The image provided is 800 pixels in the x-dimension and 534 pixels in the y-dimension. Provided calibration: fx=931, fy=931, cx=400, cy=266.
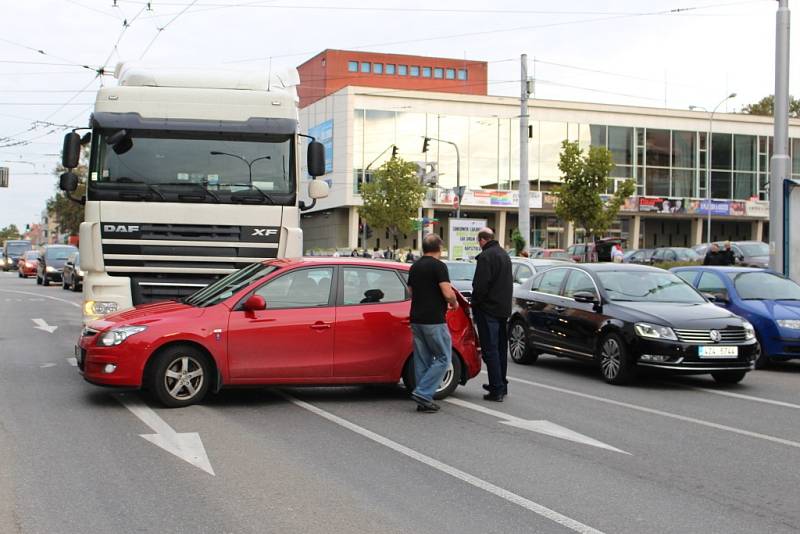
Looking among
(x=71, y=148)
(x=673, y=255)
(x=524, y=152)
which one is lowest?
(x=673, y=255)

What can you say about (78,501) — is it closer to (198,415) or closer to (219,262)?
(198,415)

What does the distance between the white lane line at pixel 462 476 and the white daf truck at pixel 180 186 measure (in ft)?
9.20

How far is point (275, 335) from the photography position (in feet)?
30.9

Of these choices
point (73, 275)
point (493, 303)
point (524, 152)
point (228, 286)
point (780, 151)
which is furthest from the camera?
point (73, 275)

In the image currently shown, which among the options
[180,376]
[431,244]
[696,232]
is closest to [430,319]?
[431,244]

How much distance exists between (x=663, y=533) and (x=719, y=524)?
1.56 feet

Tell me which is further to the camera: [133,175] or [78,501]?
[133,175]

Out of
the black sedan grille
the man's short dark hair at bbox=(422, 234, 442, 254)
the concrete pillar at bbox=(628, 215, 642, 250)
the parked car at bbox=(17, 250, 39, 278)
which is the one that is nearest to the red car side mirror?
the man's short dark hair at bbox=(422, 234, 442, 254)

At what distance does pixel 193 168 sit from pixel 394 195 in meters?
46.6

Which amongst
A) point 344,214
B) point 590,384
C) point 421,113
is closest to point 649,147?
point 421,113

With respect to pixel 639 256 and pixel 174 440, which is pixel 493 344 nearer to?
pixel 174 440

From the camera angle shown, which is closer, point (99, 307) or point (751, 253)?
point (99, 307)

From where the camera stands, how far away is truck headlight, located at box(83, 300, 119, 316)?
11.0m

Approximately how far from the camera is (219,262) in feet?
37.6
